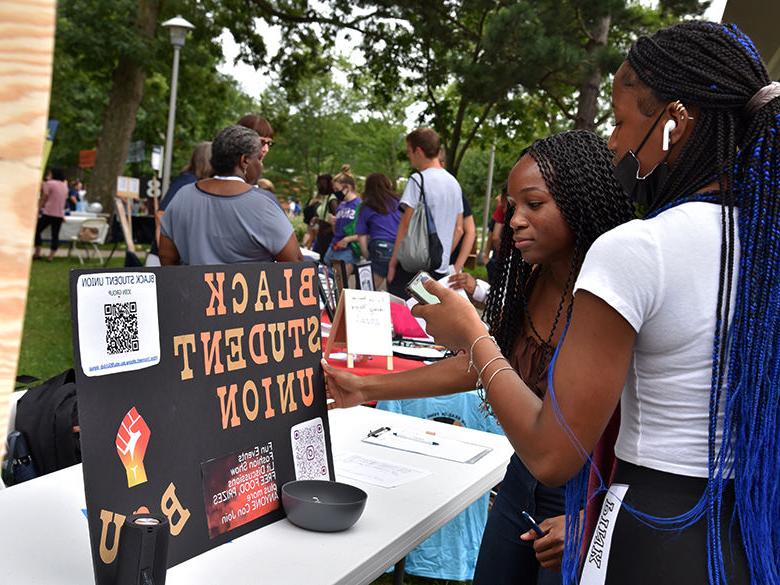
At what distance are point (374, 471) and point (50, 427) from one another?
3.28ft

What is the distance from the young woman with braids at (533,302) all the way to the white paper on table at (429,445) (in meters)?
0.19

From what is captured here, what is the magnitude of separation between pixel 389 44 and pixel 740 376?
1576 centimetres

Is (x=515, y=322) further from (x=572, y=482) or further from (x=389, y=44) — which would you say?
(x=389, y=44)

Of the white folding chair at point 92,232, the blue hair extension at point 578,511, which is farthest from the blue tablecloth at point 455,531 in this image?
the white folding chair at point 92,232

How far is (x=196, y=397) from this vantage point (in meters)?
1.45

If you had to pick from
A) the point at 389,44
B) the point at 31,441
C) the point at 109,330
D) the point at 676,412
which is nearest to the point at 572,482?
the point at 676,412

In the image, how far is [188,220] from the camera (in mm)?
3963

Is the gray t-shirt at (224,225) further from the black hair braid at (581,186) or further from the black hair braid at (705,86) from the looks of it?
the black hair braid at (705,86)

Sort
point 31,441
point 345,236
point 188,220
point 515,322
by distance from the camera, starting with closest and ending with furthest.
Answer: point 515,322 → point 31,441 → point 188,220 → point 345,236

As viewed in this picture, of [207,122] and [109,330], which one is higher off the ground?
[207,122]

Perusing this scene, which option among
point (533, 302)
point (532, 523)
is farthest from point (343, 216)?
point (532, 523)

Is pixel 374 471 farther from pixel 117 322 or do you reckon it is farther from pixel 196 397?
pixel 117 322

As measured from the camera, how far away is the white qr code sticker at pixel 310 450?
5.50 feet

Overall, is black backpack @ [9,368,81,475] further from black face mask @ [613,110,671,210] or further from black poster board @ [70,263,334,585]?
black face mask @ [613,110,671,210]
